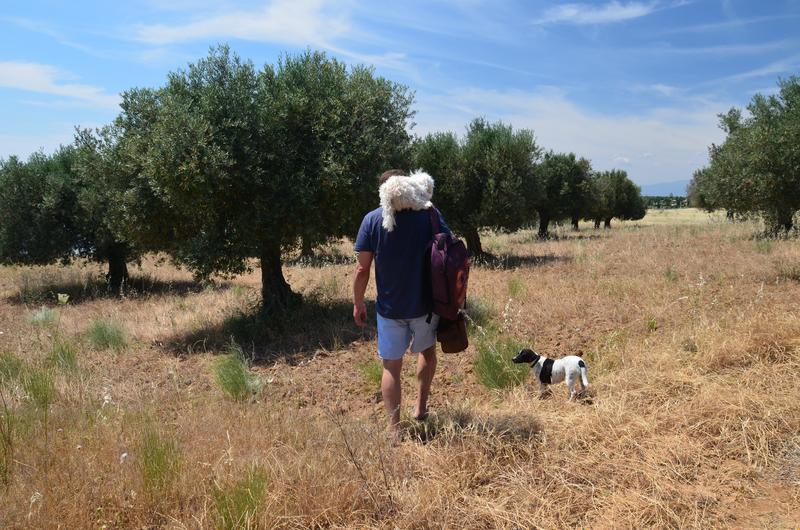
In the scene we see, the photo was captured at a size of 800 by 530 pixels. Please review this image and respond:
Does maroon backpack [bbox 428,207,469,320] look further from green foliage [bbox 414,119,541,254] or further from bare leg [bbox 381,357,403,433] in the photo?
green foliage [bbox 414,119,541,254]

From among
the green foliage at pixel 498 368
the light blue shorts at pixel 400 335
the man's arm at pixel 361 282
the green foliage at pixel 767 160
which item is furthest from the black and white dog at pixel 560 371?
the green foliage at pixel 767 160

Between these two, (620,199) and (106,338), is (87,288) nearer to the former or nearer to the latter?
(106,338)

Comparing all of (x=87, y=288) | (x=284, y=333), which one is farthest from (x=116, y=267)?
(x=284, y=333)

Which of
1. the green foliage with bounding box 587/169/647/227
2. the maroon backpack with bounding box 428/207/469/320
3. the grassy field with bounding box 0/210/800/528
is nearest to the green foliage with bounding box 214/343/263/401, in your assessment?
the grassy field with bounding box 0/210/800/528

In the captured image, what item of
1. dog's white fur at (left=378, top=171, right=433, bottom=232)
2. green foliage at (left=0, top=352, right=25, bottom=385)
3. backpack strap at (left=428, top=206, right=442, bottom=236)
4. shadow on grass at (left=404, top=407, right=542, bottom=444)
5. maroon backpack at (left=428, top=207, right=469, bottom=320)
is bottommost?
shadow on grass at (left=404, top=407, right=542, bottom=444)

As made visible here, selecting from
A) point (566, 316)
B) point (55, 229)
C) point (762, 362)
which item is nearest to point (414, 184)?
point (762, 362)

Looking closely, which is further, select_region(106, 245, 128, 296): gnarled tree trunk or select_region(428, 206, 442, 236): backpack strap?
select_region(106, 245, 128, 296): gnarled tree trunk

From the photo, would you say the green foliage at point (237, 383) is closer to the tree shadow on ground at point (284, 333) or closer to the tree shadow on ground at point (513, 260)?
the tree shadow on ground at point (284, 333)

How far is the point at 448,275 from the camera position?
13.3 ft

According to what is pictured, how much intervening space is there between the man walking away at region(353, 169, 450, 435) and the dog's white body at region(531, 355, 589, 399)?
4.54ft

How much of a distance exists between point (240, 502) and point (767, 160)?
36.3 feet

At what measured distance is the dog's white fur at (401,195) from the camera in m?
4.11

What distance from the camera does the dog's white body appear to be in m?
4.82

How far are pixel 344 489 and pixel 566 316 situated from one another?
5460mm
